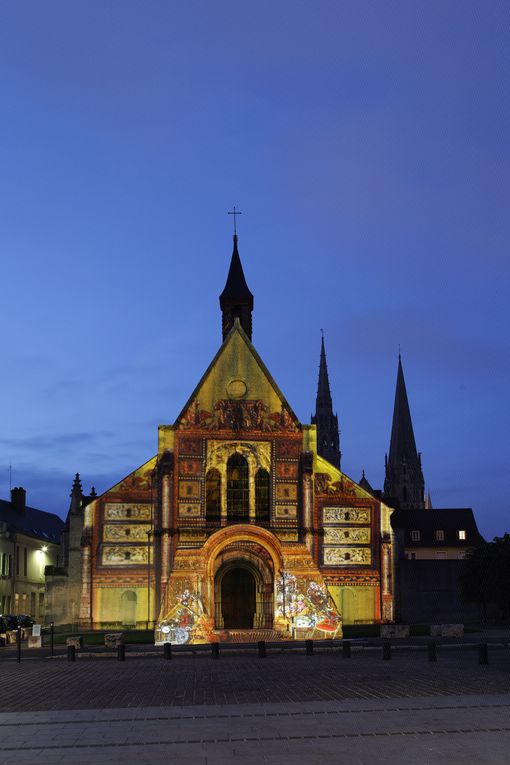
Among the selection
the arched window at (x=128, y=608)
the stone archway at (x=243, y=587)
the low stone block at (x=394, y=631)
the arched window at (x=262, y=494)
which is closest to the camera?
the low stone block at (x=394, y=631)

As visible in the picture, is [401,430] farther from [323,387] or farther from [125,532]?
[125,532]

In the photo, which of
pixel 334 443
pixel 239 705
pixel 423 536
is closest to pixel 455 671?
pixel 239 705

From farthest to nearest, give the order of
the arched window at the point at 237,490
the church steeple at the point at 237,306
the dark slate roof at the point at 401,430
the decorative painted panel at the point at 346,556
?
the dark slate roof at the point at 401,430
the church steeple at the point at 237,306
the decorative painted panel at the point at 346,556
the arched window at the point at 237,490

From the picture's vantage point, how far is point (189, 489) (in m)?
51.8

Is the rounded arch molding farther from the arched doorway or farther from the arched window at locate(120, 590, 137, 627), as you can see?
the arched window at locate(120, 590, 137, 627)

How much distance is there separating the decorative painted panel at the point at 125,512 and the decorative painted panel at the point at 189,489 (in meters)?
2.49

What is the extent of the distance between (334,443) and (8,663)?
3832 inches

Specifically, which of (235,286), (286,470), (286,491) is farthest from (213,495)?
(235,286)

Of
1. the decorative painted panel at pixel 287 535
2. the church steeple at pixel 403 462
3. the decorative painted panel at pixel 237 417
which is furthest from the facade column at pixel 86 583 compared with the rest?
the church steeple at pixel 403 462

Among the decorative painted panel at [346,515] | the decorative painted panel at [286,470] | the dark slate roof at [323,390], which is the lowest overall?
the decorative painted panel at [346,515]

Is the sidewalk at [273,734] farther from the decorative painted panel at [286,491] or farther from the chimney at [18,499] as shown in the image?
the chimney at [18,499]

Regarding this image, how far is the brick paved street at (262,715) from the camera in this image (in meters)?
13.4

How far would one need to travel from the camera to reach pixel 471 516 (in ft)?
300

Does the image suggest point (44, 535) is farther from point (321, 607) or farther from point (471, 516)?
point (321, 607)
